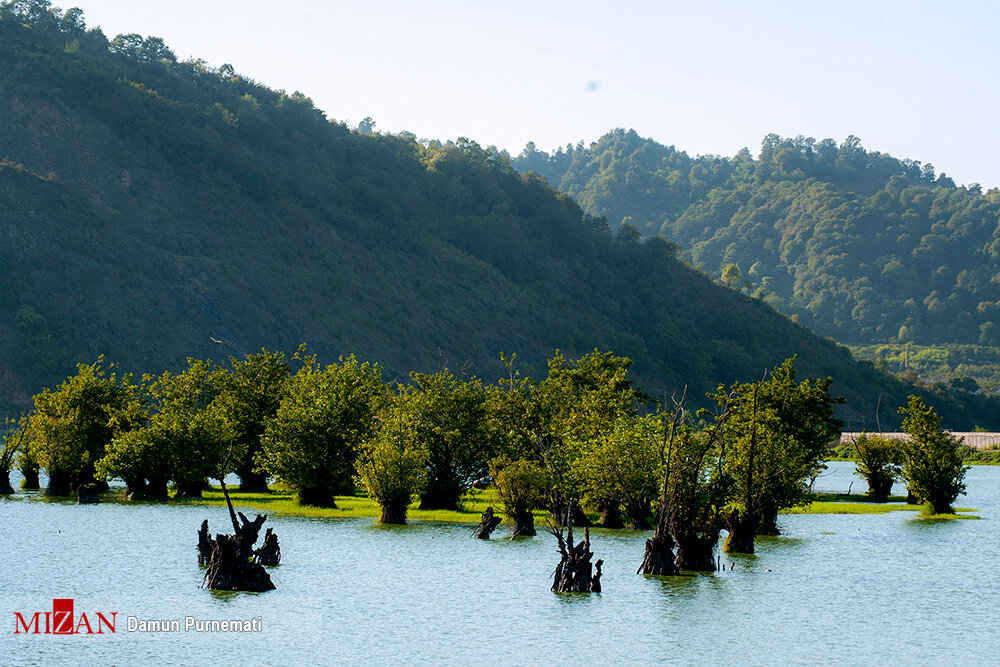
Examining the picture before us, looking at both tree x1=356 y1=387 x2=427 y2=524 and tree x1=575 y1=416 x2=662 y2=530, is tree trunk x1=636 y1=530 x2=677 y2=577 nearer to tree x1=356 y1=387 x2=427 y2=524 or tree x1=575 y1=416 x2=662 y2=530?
tree x1=575 y1=416 x2=662 y2=530

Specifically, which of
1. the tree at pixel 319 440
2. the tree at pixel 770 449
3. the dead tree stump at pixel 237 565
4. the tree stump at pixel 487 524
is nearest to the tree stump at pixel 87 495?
the tree at pixel 319 440

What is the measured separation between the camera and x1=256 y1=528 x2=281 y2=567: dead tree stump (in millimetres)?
45531

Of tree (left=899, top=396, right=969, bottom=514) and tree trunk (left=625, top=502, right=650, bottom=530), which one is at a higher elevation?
tree (left=899, top=396, right=969, bottom=514)

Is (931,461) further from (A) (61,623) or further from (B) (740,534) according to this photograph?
(A) (61,623)

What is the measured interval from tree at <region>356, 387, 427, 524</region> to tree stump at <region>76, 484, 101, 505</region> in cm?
1792

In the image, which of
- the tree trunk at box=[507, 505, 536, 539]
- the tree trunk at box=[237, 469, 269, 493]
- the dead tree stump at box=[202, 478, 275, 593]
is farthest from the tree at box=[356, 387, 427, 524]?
the tree trunk at box=[237, 469, 269, 493]

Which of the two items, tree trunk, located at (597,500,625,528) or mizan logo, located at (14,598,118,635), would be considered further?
tree trunk, located at (597,500,625,528)

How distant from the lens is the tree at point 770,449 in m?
51.3

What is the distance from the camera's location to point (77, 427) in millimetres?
73688

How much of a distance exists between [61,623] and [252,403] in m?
45.7

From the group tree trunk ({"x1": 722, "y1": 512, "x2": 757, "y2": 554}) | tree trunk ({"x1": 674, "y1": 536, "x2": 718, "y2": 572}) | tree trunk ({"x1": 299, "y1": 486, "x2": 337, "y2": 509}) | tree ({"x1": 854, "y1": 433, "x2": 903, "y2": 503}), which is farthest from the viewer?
tree ({"x1": 854, "y1": 433, "x2": 903, "y2": 503})

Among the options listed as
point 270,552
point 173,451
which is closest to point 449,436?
point 173,451

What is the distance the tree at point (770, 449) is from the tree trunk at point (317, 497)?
2413cm

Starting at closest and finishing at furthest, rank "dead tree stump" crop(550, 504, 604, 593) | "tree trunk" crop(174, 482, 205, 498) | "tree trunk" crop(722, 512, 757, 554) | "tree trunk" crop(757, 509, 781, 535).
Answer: "dead tree stump" crop(550, 504, 604, 593) < "tree trunk" crop(722, 512, 757, 554) < "tree trunk" crop(757, 509, 781, 535) < "tree trunk" crop(174, 482, 205, 498)
